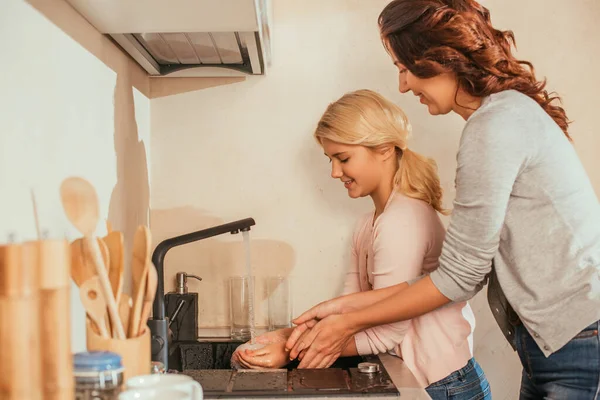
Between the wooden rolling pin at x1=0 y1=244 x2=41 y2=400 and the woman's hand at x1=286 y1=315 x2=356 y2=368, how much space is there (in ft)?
3.05

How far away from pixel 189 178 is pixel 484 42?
985 mm

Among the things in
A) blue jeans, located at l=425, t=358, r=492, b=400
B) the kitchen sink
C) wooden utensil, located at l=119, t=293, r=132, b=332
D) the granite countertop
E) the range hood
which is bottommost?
blue jeans, located at l=425, t=358, r=492, b=400

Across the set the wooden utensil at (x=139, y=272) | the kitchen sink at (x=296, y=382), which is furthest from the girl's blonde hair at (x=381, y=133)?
the wooden utensil at (x=139, y=272)

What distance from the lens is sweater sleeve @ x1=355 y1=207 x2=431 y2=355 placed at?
5.00 feet

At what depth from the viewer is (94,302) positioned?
82 cm

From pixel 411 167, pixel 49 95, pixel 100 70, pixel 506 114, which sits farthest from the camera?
pixel 411 167

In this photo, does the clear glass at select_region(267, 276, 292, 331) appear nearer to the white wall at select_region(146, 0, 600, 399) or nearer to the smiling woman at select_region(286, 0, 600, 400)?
the white wall at select_region(146, 0, 600, 399)

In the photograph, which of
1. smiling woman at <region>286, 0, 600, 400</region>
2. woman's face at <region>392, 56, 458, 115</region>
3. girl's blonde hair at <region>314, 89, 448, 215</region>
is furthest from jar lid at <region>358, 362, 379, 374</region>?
woman's face at <region>392, 56, 458, 115</region>

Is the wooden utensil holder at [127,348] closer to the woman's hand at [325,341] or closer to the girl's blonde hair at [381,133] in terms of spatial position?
the woman's hand at [325,341]

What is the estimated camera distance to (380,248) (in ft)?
5.07

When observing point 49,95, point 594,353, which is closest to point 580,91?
point 594,353

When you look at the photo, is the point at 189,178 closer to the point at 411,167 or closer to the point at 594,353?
the point at 411,167

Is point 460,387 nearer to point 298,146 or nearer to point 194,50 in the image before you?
Result: point 298,146

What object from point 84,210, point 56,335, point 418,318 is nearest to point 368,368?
point 418,318
